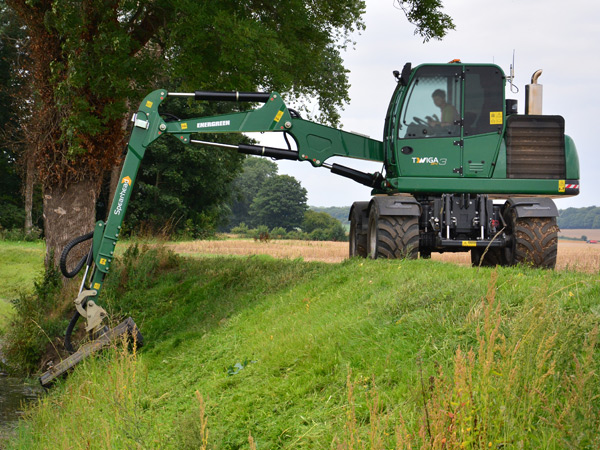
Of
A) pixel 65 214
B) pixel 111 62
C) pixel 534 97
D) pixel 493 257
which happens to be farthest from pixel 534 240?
pixel 65 214

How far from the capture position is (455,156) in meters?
12.2

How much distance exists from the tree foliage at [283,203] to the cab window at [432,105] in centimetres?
6090

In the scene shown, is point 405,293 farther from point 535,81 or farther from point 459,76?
point 535,81

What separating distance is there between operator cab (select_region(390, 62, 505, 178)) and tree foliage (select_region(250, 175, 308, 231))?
60.9 m

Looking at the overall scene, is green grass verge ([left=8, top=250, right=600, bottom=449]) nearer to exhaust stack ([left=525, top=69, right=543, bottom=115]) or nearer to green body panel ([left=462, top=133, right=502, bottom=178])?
green body panel ([left=462, top=133, right=502, bottom=178])

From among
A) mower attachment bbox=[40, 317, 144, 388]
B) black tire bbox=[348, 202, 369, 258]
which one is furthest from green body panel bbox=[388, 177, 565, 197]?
mower attachment bbox=[40, 317, 144, 388]

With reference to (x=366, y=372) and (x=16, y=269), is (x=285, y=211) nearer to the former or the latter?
(x=16, y=269)

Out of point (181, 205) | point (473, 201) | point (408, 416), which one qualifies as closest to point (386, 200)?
point (473, 201)

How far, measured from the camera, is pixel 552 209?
11.8 m

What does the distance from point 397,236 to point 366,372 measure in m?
5.63

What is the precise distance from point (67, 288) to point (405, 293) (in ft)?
32.6

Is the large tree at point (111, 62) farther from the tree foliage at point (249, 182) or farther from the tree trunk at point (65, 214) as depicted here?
the tree foliage at point (249, 182)

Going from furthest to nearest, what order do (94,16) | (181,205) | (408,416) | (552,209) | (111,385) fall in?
(181,205), (94,16), (552,209), (111,385), (408,416)

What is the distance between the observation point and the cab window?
1213 cm
